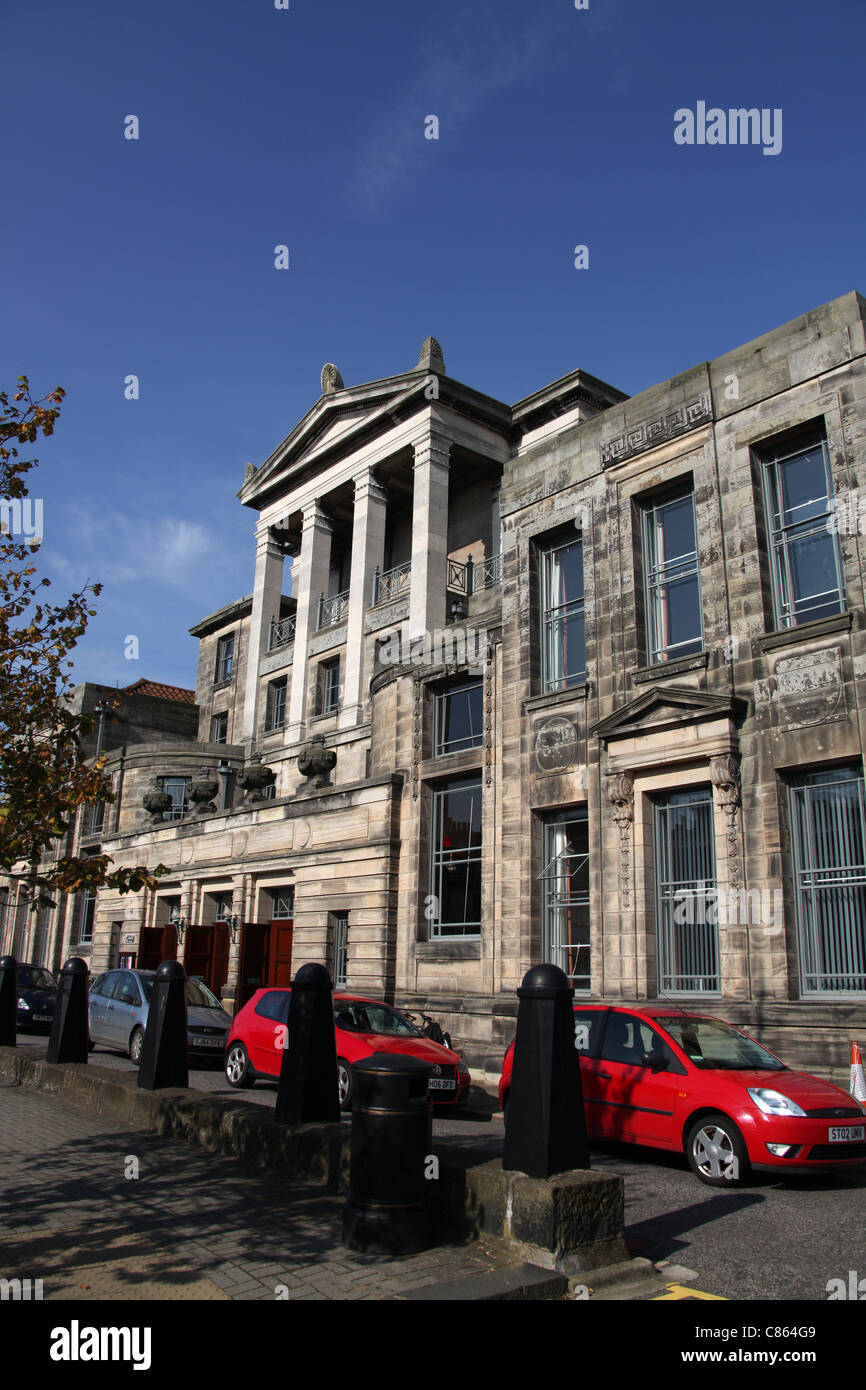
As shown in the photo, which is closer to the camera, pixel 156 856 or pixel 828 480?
pixel 828 480

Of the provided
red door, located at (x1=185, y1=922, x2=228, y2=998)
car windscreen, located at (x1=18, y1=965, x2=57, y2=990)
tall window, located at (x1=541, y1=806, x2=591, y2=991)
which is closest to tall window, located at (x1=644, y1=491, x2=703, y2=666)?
tall window, located at (x1=541, y1=806, x2=591, y2=991)

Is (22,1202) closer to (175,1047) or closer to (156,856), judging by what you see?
(175,1047)

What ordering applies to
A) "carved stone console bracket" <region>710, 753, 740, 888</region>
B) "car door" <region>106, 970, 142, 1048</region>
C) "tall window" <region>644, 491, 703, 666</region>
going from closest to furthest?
"carved stone console bracket" <region>710, 753, 740, 888</region> → "tall window" <region>644, 491, 703, 666</region> → "car door" <region>106, 970, 142, 1048</region>

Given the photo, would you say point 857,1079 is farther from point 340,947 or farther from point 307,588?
point 307,588

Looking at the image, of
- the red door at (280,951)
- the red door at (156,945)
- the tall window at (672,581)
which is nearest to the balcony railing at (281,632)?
the red door at (156,945)

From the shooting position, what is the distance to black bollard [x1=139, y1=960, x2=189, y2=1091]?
34.4ft

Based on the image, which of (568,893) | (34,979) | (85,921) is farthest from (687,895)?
(85,921)

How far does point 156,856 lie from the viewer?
3006cm

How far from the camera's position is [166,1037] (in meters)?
10.5

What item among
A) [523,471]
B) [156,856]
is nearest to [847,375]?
[523,471]

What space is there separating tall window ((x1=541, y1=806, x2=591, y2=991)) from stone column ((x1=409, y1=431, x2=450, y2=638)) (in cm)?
1640

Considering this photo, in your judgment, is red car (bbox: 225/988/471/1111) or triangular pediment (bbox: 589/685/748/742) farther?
triangular pediment (bbox: 589/685/748/742)

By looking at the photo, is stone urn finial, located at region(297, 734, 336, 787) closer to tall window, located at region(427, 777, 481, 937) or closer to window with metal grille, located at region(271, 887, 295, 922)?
window with metal grille, located at region(271, 887, 295, 922)
